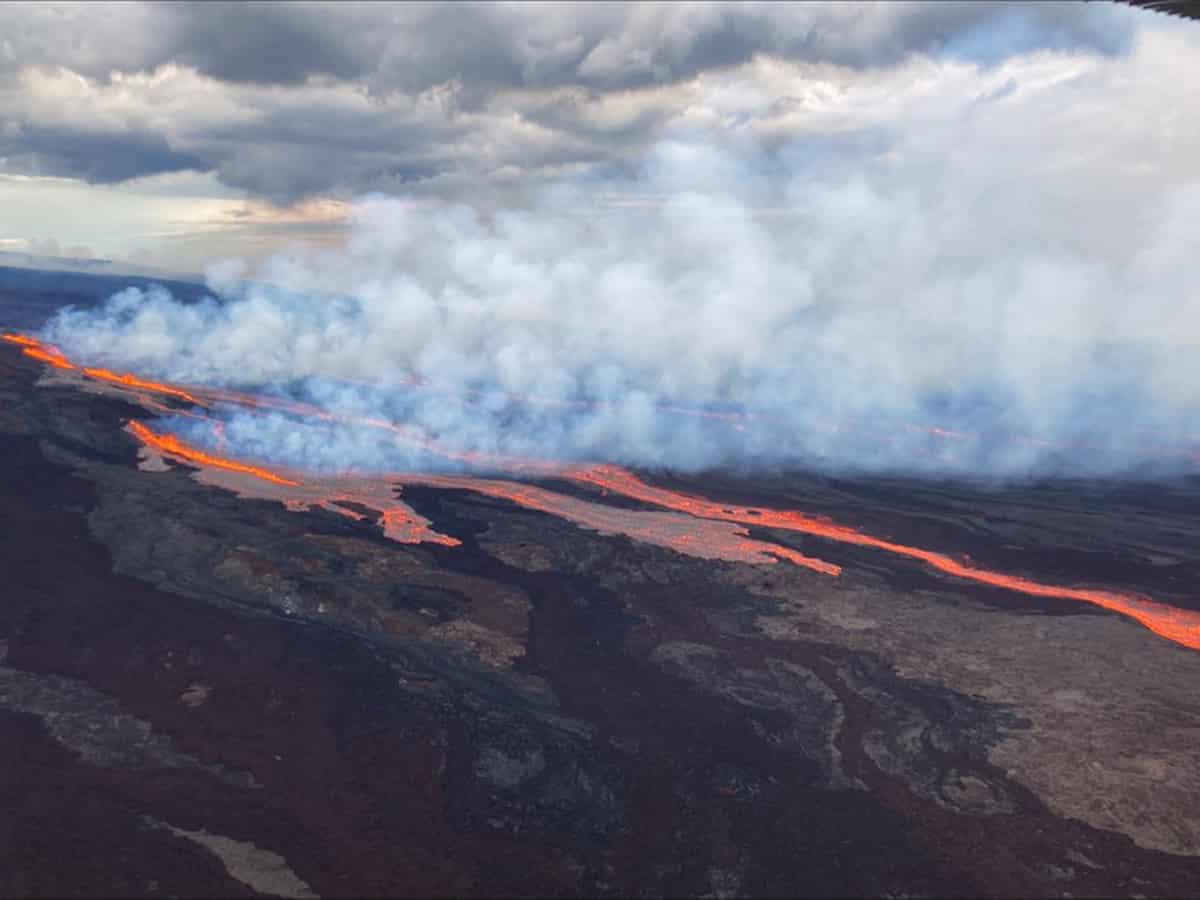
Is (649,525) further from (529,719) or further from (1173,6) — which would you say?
(1173,6)

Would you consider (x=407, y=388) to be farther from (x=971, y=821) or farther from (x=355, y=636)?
(x=971, y=821)

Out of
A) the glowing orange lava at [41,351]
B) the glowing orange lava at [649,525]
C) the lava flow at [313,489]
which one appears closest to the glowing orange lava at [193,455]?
→ the lava flow at [313,489]

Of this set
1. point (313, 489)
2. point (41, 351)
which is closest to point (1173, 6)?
point (313, 489)

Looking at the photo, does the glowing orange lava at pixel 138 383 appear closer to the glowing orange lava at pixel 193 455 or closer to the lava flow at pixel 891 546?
the glowing orange lava at pixel 193 455

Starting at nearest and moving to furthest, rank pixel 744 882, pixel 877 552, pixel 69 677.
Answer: pixel 744 882, pixel 69 677, pixel 877 552

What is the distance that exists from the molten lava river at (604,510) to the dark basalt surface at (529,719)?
69.3 inches

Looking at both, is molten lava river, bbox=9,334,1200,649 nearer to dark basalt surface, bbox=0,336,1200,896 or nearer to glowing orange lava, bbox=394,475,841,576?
glowing orange lava, bbox=394,475,841,576

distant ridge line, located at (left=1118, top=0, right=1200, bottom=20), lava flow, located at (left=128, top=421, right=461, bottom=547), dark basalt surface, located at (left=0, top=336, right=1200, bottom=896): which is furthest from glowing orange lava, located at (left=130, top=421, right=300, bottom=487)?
distant ridge line, located at (left=1118, top=0, right=1200, bottom=20)

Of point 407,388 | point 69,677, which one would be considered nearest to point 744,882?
point 69,677

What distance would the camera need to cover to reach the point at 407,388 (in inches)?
3233

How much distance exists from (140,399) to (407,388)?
21984mm

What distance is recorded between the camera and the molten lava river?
40781 mm

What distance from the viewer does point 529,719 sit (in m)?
25.7

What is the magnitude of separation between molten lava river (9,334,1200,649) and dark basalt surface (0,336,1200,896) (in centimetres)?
176
